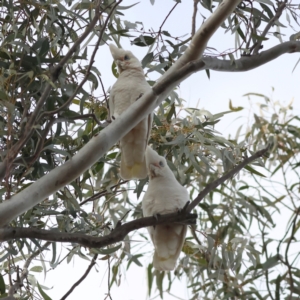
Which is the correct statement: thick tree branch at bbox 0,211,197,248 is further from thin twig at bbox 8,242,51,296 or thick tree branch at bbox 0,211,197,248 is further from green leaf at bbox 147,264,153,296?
green leaf at bbox 147,264,153,296

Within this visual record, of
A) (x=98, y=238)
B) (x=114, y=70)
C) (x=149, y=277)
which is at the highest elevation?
(x=114, y=70)

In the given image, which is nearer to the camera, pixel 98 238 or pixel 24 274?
pixel 98 238

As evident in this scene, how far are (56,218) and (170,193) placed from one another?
0.36 metres

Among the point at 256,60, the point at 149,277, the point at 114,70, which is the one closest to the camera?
the point at 256,60

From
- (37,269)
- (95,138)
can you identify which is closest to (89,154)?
(95,138)

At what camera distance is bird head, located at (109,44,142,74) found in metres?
2.03

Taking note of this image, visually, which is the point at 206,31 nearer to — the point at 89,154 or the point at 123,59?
the point at 89,154

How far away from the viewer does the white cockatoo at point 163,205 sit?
1.88 m

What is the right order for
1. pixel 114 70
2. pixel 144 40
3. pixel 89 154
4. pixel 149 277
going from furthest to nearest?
pixel 149 277 < pixel 114 70 < pixel 144 40 < pixel 89 154

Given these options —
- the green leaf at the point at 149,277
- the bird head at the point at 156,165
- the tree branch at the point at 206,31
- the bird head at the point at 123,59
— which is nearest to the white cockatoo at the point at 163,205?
the bird head at the point at 156,165

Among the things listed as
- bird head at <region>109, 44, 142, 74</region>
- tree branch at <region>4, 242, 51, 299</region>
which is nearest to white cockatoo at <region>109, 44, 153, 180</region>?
bird head at <region>109, 44, 142, 74</region>

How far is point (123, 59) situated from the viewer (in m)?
2.05

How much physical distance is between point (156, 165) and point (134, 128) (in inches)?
6.1

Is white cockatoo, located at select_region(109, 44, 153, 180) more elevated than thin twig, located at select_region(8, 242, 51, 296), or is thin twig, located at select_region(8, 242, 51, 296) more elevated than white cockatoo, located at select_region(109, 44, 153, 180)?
white cockatoo, located at select_region(109, 44, 153, 180)
